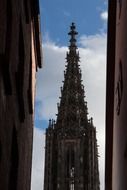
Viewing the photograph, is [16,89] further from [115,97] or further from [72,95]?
[72,95]

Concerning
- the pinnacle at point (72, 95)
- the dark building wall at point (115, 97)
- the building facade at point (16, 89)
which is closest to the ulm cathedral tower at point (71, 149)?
the pinnacle at point (72, 95)

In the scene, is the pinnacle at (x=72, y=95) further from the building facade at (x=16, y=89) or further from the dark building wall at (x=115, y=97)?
the building facade at (x=16, y=89)

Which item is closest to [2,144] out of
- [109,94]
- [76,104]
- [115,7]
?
[115,7]

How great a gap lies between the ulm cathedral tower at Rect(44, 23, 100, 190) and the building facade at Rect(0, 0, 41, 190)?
162ft

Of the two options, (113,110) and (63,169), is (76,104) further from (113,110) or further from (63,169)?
(113,110)

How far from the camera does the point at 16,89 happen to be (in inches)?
464

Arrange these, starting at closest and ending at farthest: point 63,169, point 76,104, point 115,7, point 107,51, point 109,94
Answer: point 115,7, point 107,51, point 109,94, point 63,169, point 76,104

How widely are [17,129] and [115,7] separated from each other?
7486 millimetres

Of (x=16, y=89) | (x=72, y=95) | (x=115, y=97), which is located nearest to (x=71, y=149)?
(x=72, y=95)

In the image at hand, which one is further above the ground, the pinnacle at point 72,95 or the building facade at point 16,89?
the pinnacle at point 72,95

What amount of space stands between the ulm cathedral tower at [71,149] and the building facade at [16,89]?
4937 cm

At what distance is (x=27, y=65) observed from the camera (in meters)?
14.1

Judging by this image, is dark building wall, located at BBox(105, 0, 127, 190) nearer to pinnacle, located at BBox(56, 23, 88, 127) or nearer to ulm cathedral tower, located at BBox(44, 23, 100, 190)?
ulm cathedral tower, located at BBox(44, 23, 100, 190)

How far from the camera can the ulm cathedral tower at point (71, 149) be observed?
6431 centimetres
